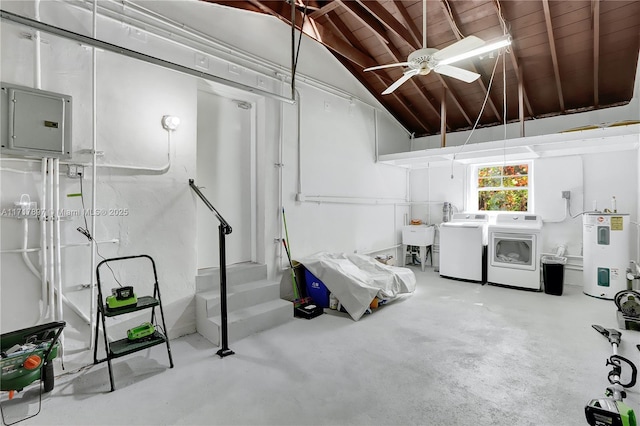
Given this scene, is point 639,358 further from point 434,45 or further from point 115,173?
point 115,173

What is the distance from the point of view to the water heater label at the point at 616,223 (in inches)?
175

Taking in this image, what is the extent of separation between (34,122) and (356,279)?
3.59m

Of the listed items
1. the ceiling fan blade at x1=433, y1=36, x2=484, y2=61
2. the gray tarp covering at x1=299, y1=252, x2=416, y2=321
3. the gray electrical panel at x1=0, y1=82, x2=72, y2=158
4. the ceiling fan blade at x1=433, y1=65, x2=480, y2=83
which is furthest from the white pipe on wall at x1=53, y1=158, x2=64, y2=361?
the ceiling fan blade at x1=433, y1=65, x2=480, y2=83

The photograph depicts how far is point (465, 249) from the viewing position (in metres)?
5.65

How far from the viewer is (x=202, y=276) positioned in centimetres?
357

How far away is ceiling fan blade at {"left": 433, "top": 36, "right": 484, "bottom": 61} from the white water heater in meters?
3.70

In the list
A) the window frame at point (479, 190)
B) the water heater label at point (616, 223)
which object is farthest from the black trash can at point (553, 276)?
the window frame at point (479, 190)

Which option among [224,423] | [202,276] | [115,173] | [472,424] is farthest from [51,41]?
[472,424]

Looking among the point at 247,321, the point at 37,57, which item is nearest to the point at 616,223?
the point at 247,321

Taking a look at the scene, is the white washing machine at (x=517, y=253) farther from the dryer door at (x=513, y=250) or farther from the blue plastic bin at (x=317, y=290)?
the blue plastic bin at (x=317, y=290)

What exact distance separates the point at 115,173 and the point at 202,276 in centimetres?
143

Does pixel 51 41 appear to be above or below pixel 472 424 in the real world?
above

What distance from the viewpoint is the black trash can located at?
4.80m

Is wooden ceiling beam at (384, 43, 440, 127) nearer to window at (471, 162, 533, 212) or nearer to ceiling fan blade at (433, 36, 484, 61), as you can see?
window at (471, 162, 533, 212)
